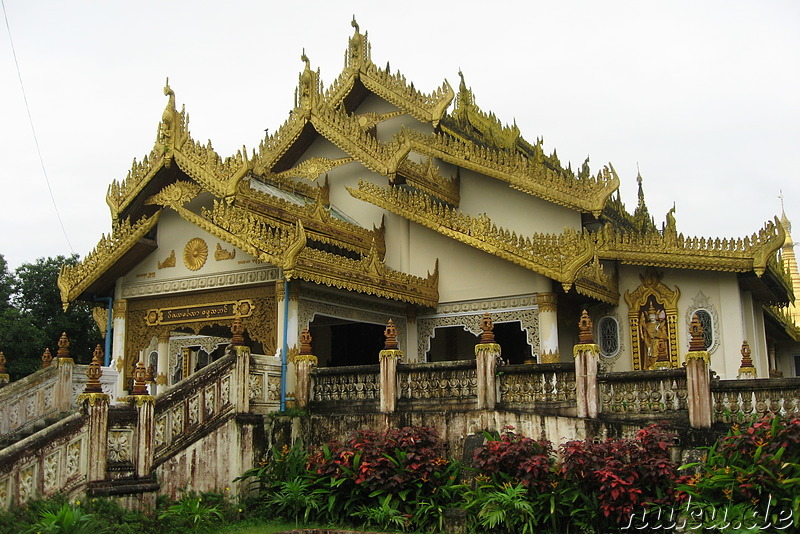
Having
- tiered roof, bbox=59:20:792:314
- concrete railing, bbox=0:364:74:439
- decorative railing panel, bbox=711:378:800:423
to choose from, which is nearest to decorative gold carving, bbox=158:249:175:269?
tiered roof, bbox=59:20:792:314

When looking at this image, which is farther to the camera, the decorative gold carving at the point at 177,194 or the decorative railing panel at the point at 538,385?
the decorative gold carving at the point at 177,194

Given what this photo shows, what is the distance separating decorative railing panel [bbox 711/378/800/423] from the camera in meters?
9.10

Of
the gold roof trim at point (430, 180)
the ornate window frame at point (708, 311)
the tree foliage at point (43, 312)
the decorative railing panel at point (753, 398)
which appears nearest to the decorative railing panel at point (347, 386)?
the gold roof trim at point (430, 180)

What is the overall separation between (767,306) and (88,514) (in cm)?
1448

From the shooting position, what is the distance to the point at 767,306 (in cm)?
1803

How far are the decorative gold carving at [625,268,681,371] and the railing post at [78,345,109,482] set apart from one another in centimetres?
911

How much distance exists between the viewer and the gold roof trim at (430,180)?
A: 15.1 meters

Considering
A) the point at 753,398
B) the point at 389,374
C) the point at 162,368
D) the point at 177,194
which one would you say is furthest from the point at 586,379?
the point at 162,368

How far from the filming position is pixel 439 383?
11.3 m

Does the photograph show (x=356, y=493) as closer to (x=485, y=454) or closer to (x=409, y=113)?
(x=485, y=454)

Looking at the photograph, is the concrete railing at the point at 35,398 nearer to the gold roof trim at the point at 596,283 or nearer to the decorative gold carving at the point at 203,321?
the decorative gold carving at the point at 203,321

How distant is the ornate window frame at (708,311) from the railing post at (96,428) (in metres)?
9.64

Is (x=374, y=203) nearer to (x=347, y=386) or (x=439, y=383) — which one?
(x=347, y=386)

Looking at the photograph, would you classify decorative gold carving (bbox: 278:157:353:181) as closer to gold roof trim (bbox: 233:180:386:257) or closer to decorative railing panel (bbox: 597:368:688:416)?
gold roof trim (bbox: 233:180:386:257)
